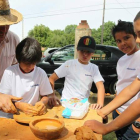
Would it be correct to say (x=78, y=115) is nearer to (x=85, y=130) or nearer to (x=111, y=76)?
(x=85, y=130)

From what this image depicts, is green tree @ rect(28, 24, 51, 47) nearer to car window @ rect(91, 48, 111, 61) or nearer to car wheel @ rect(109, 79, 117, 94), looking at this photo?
car window @ rect(91, 48, 111, 61)

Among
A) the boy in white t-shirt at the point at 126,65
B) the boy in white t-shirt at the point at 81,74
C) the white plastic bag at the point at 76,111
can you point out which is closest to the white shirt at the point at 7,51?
the boy in white t-shirt at the point at 81,74

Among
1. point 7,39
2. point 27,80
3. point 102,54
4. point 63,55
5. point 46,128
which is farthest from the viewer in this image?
point 63,55

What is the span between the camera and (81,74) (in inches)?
98.2

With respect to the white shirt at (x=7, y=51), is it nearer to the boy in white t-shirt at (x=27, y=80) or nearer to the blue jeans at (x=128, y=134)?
the boy in white t-shirt at (x=27, y=80)

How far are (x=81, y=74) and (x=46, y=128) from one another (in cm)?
131

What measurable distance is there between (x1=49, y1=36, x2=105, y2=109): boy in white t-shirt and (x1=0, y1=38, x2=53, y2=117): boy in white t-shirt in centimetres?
53

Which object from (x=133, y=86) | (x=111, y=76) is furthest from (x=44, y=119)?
(x=111, y=76)

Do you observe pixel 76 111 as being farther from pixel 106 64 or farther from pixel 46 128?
pixel 106 64

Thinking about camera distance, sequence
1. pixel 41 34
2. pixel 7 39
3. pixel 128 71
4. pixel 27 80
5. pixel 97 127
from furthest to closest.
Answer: pixel 41 34 < pixel 7 39 < pixel 128 71 < pixel 27 80 < pixel 97 127

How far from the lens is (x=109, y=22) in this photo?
5694cm

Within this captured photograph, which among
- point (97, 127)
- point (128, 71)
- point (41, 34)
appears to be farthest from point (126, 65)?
point (41, 34)

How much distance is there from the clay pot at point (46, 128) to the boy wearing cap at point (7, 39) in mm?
303

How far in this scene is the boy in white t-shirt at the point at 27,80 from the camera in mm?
1593
